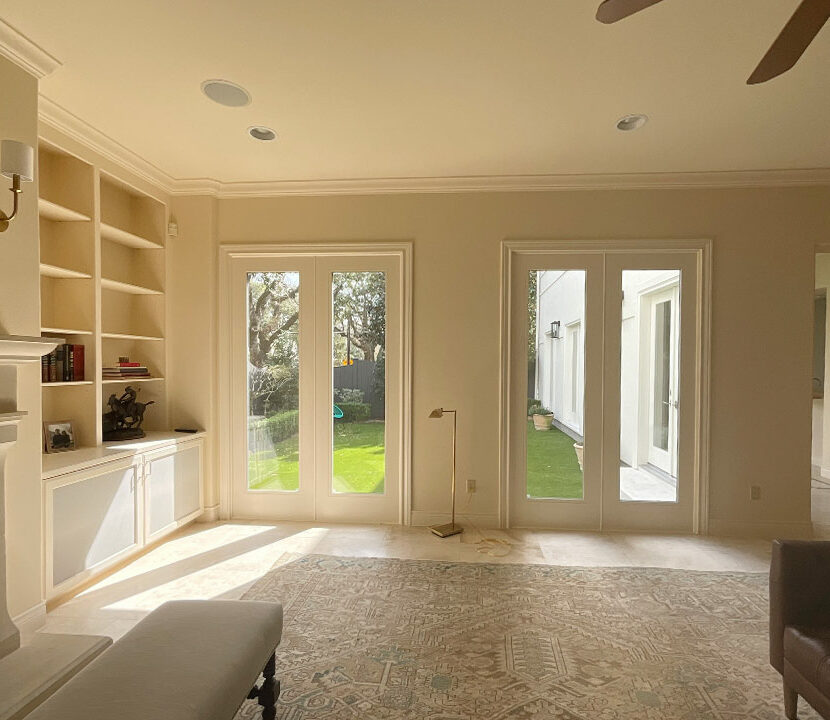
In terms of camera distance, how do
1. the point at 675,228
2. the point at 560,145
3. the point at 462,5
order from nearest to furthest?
1. the point at 462,5
2. the point at 560,145
3. the point at 675,228

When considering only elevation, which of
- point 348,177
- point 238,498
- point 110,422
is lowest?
point 238,498

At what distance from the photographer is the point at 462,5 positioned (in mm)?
2102

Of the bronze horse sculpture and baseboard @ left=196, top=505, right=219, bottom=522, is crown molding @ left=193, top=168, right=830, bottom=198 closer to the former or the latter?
the bronze horse sculpture

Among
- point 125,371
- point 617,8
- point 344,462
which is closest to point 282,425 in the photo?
point 344,462

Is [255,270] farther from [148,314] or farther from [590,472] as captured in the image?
[590,472]

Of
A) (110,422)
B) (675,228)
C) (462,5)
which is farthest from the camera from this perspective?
(675,228)

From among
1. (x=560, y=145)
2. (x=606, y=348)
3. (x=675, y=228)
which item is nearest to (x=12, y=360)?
(x=560, y=145)

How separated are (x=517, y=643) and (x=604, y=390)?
2.31m

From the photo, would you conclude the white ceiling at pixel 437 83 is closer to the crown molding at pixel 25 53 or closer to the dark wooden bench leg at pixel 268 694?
the crown molding at pixel 25 53

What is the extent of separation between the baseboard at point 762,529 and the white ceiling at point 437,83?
Result: 291 centimetres

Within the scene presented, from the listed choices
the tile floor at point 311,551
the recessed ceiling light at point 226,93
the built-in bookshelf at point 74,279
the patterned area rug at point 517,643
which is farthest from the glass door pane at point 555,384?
the built-in bookshelf at point 74,279

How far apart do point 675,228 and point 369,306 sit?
2686 millimetres

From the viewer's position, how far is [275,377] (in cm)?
428

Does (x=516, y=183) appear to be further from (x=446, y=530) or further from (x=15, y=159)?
(x=15, y=159)
